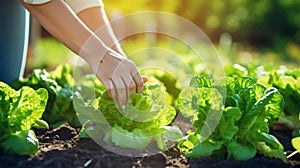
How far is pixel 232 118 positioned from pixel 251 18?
12509mm

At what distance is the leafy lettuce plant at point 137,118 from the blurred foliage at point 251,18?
11.5m

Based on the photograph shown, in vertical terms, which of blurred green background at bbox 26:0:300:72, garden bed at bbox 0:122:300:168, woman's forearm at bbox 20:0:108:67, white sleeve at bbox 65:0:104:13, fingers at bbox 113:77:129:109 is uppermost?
blurred green background at bbox 26:0:300:72

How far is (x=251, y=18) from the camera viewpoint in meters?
14.7

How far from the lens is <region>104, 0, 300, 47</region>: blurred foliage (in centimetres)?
1437

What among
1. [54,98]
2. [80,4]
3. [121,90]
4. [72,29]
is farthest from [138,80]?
[54,98]

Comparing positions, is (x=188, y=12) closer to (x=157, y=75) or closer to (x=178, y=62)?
(x=178, y=62)

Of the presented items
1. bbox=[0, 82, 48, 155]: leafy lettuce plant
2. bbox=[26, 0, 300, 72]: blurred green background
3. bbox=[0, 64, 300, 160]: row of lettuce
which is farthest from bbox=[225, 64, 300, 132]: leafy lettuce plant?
bbox=[26, 0, 300, 72]: blurred green background

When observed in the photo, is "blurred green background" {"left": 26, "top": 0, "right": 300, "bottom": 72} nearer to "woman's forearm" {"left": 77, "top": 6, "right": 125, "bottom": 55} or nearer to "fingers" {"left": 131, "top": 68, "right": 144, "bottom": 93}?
"woman's forearm" {"left": 77, "top": 6, "right": 125, "bottom": 55}

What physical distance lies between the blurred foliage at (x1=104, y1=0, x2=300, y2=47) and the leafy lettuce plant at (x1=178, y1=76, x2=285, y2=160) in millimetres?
11577

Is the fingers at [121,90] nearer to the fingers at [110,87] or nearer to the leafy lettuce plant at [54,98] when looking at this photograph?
the fingers at [110,87]

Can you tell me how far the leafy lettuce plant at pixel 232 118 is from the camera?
2562 mm

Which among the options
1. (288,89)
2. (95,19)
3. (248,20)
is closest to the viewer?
(95,19)

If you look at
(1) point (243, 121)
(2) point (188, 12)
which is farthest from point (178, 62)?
(2) point (188, 12)

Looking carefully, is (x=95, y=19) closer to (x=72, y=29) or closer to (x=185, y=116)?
(x=72, y=29)
